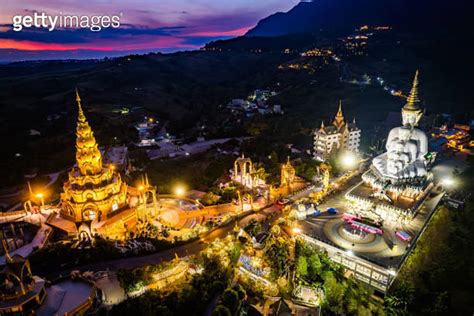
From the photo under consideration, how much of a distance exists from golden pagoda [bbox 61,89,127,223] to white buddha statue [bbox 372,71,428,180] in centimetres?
2554

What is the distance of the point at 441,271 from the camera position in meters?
22.4

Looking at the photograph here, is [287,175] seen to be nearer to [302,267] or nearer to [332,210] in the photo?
[332,210]

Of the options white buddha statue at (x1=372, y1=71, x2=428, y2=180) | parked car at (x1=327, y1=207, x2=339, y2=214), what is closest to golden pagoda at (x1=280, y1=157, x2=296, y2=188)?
parked car at (x1=327, y1=207, x2=339, y2=214)

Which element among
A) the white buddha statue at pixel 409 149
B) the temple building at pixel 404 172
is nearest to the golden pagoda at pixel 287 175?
the temple building at pixel 404 172

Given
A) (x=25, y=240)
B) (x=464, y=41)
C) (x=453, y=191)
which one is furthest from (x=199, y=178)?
(x=464, y=41)

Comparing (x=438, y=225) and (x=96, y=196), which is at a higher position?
(x=96, y=196)

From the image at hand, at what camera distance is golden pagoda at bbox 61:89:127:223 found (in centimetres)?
2870

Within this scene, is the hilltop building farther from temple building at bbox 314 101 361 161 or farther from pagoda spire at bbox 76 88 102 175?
temple building at bbox 314 101 361 161

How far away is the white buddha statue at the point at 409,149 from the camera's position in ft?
86.5

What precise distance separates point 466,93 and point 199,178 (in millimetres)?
84095

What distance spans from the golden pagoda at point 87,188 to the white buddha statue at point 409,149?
25539mm

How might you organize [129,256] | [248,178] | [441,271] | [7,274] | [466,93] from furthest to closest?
[466,93], [248,178], [129,256], [441,271], [7,274]

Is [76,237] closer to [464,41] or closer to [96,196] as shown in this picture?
[96,196]

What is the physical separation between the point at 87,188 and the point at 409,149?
29.1 meters
